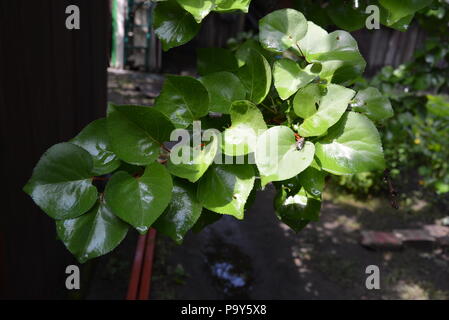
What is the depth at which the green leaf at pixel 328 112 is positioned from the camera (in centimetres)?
58

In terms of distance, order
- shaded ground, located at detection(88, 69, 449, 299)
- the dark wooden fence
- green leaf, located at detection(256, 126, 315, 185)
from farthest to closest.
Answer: shaded ground, located at detection(88, 69, 449, 299), the dark wooden fence, green leaf, located at detection(256, 126, 315, 185)

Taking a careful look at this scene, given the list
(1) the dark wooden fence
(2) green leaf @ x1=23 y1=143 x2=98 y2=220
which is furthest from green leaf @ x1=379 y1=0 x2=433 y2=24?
(1) the dark wooden fence

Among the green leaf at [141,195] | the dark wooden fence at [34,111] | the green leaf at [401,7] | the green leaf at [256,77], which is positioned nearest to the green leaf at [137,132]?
the green leaf at [141,195]

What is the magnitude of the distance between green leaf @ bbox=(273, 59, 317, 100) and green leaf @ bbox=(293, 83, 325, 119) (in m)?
0.03

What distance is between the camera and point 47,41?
6.12 feet

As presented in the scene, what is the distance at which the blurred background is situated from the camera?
1655 millimetres

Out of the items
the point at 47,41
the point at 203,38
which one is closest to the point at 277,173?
the point at 47,41

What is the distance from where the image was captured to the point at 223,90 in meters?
0.67

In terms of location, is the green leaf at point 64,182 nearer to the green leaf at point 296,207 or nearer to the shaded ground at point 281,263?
the green leaf at point 296,207

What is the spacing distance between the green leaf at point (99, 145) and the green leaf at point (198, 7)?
0.22 m

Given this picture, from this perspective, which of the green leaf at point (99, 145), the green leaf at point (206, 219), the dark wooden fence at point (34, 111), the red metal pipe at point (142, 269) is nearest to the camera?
the green leaf at point (99, 145)

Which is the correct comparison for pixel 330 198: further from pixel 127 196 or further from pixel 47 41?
pixel 127 196

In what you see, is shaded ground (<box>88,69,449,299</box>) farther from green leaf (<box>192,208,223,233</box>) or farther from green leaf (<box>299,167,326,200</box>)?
green leaf (<box>299,167,326,200</box>)

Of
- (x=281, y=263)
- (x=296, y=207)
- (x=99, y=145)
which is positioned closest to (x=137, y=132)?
(x=99, y=145)
